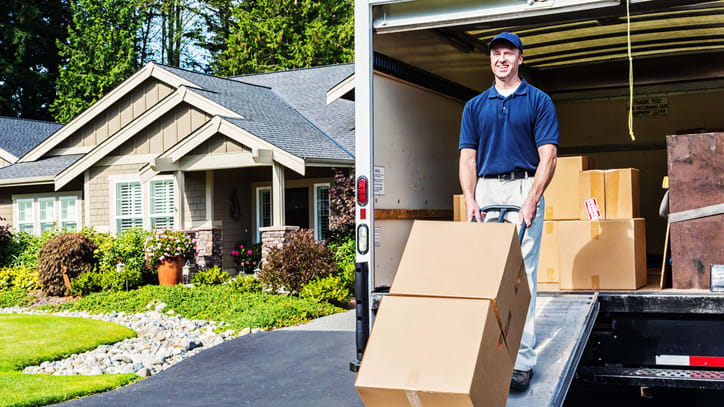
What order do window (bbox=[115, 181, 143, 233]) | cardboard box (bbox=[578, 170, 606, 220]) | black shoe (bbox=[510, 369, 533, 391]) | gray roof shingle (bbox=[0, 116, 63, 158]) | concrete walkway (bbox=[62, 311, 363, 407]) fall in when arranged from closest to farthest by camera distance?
black shoe (bbox=[510, 369, 533, 391])
cardboard box (bbox=[578, 170, 606, 220])
concrete walkway (bbox=[62, 311, 363, 407])
window (bbox=[115, 181, 143, 233])
gray roof shingle (bbox=[0, 116, 63, 158])

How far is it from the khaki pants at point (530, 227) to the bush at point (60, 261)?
1256cm

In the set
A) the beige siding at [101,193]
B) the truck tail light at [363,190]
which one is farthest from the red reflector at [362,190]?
the beige siding at [101,193]

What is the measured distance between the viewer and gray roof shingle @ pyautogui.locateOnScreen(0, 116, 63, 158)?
23.7m

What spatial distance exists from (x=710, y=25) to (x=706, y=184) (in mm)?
2802

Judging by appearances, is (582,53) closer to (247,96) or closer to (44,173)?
(247,96)

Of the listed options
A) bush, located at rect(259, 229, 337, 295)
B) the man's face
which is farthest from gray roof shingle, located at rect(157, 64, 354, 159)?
the man's face

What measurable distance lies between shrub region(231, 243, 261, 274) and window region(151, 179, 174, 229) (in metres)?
Answer: 1.60

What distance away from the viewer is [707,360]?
4.20 metres

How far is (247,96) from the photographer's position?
1881 centimetres

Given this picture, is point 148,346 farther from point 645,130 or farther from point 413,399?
point 413,399

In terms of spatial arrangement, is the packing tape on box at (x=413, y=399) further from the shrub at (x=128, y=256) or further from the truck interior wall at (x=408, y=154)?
the shrub at (x=128, y=256)

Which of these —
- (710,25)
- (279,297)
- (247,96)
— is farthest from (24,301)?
(710,25)

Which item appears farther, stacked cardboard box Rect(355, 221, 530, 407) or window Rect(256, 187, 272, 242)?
window Rect(256, 187, 272, 242)

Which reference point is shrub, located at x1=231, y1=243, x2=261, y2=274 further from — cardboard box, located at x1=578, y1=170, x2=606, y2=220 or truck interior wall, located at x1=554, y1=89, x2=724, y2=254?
cardboard box, located at x1=578, y1=170, x2=606, y2=220
